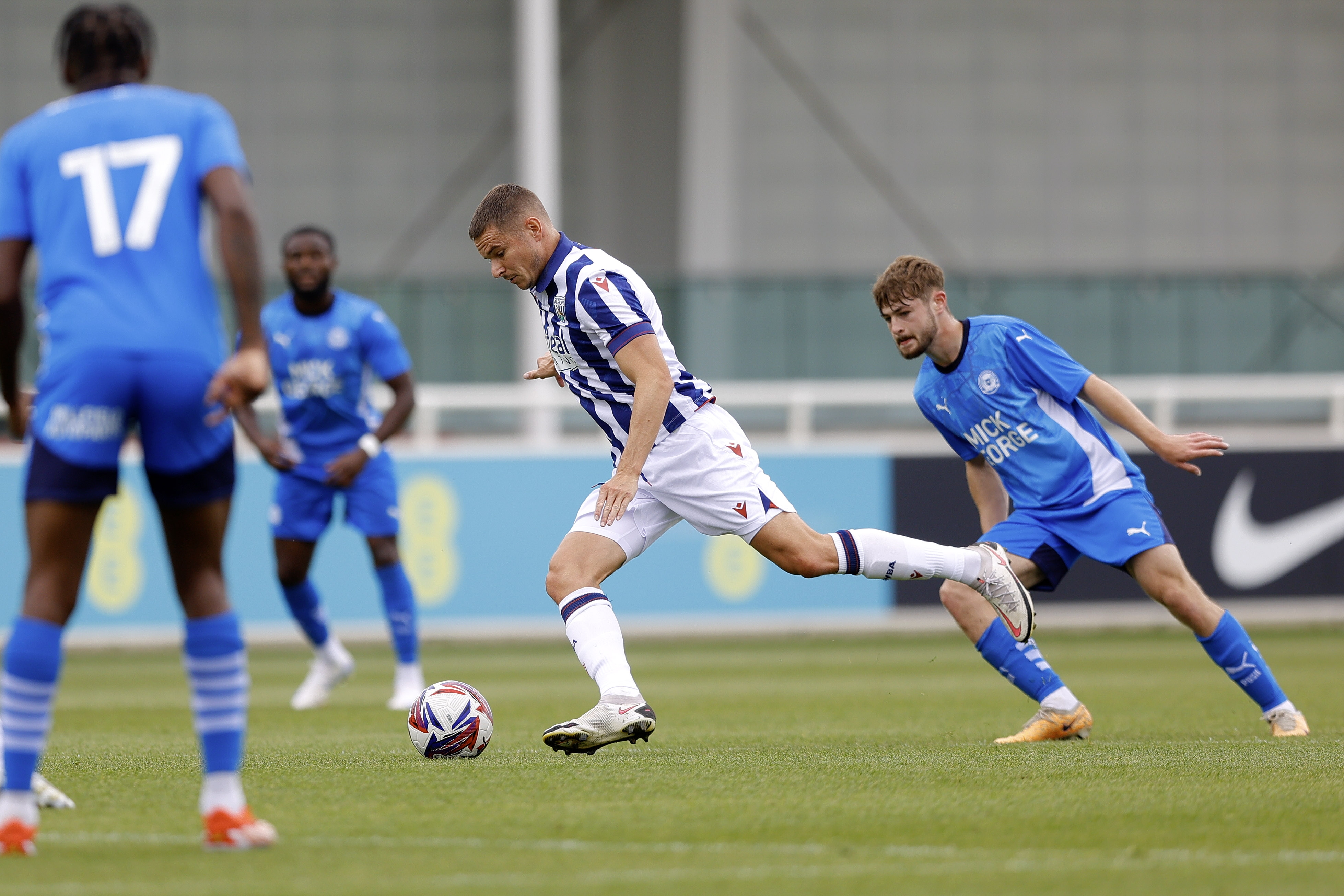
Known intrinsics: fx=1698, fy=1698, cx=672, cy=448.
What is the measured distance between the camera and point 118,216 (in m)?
3.99

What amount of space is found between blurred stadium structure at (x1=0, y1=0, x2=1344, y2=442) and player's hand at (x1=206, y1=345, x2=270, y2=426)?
60.1 ft

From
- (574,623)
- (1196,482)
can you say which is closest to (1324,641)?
(1196,482)

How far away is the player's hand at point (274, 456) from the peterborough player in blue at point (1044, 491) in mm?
3595

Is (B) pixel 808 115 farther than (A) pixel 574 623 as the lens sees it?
Yes

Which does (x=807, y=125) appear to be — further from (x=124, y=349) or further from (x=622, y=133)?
(x=124, y=349)

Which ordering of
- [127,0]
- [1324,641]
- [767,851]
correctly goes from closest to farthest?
[767,851] → [1324,641] → [127,0]

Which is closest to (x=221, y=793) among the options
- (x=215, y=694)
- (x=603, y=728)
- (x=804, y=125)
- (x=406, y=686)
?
(x=215, y=694)

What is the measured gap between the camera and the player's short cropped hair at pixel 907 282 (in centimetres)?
646

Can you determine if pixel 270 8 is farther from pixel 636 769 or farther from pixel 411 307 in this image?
pixel 636 769

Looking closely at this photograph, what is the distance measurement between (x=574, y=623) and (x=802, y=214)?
1813cm

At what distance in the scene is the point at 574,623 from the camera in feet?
19.4

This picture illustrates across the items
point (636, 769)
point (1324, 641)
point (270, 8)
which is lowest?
point (1324, 641)

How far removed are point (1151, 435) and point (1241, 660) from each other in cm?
107

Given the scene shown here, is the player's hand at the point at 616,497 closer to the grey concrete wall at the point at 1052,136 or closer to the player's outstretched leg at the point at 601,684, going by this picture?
the player's outstretched leg at the point at 601,684
